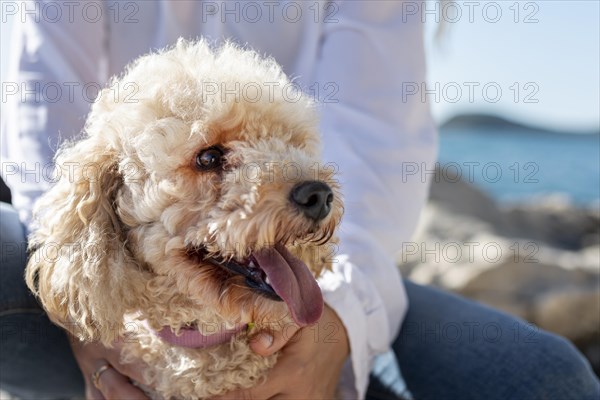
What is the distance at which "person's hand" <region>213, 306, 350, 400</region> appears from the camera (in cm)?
149

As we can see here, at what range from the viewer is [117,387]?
5.05 ft

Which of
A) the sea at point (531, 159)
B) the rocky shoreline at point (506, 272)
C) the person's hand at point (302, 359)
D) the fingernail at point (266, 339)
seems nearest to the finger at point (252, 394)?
the person's hand at point (302, 359)

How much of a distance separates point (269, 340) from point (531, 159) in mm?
8621

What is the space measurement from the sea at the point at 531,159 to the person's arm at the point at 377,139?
1.19m

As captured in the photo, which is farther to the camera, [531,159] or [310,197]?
[531,159]

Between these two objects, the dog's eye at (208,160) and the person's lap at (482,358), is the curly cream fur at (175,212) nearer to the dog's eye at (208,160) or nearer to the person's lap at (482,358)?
the dog's eye at (208,160)

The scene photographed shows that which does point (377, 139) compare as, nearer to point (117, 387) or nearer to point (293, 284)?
point (293, 284)

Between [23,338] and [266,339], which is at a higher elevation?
[266,339]

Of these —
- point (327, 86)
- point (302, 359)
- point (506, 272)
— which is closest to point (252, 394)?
point (302, 359)

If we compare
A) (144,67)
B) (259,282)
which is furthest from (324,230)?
(144,67)

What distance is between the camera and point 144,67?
4.84ft

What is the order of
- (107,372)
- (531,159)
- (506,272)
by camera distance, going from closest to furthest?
(107,372) < (506,272) < (531,159)

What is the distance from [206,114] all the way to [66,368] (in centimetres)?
85

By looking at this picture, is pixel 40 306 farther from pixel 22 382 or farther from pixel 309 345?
pixel 309 345
